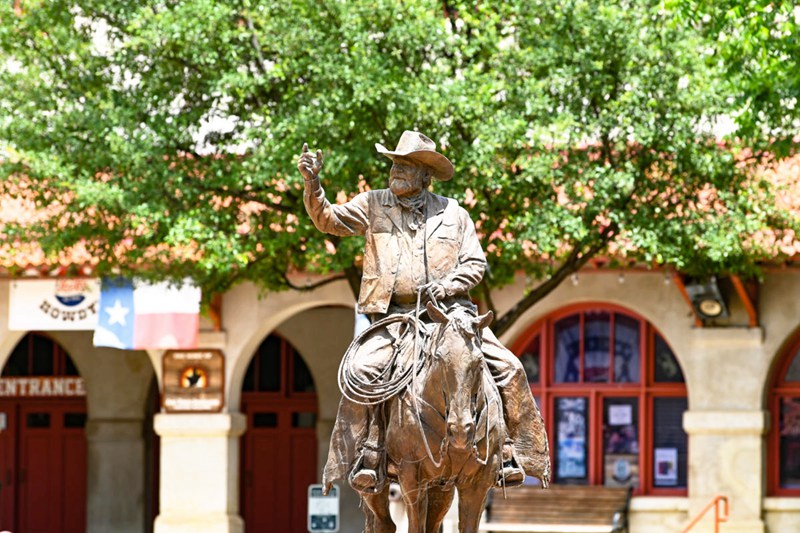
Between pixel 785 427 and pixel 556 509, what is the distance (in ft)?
9.63

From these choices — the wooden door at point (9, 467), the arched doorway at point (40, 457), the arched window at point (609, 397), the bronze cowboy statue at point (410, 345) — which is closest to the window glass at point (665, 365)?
the arched window at point (609, 397)

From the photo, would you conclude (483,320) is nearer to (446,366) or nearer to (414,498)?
(446,366)

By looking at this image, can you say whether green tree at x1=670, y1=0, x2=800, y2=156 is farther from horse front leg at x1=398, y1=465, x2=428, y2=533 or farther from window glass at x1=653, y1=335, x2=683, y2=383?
horse front leg at x1=398, y1=465, x2=428, y2=533

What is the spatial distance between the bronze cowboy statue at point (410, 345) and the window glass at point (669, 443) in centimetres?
1107

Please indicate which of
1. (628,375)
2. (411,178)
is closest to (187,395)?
(628,375)

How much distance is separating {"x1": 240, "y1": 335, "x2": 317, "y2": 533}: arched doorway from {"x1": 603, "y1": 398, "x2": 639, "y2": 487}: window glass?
19.1 ft

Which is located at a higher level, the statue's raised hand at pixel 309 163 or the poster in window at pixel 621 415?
the statue's raised hand at pixel 309 163

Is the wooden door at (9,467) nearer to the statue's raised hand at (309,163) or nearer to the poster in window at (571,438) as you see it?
the poster in window at (571,438)

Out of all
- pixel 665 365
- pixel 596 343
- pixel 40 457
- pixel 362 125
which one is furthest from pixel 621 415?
pixel 40 457

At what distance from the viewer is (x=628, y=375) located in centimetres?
2222

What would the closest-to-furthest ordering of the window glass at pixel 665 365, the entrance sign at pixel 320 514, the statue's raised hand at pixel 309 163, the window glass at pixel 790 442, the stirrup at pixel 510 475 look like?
the statue's raised hand at pixel 309 163
the stirrup at pixel 510 475
the entrance sign at pixel 320 514
the window glass at pixel 790 442
the window glass at pixel 665 365

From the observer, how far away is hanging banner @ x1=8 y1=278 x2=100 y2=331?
21719 mm

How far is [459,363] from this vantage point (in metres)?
10.0

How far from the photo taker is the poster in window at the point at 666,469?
21922mm
